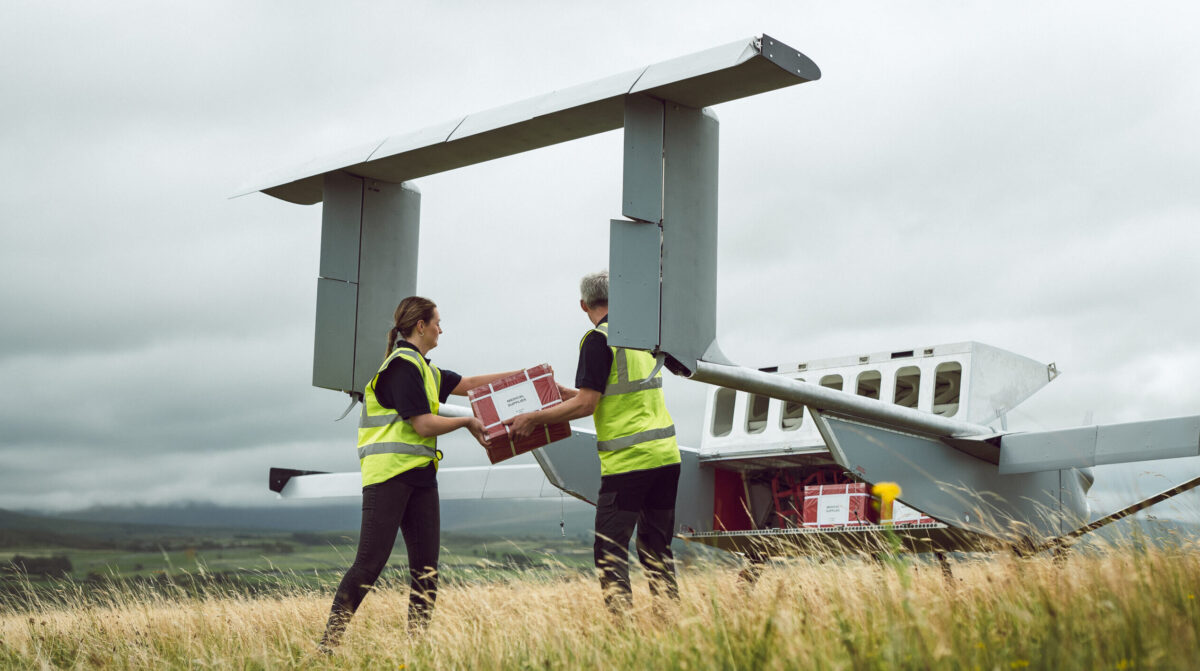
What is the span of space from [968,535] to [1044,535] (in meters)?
0.97

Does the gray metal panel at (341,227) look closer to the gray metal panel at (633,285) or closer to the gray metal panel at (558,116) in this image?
the gray metal panel at (558,116)

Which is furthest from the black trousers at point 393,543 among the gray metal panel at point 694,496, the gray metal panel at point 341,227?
the gray metal panel at point 694,496

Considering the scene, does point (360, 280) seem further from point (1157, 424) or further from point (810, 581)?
point (1157, 424)

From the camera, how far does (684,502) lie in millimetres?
9008

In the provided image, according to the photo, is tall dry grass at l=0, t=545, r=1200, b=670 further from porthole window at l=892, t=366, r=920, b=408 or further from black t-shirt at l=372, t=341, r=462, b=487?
porthole window at l=892, t=366, r=920, b=408

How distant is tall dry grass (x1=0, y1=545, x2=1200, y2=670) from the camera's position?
11.5 feet

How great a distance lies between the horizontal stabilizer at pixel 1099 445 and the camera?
727cm

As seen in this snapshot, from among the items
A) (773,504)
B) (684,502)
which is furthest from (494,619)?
(773,504)

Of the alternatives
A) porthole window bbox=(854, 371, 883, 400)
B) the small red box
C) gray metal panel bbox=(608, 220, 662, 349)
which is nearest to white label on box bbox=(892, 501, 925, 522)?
the small red box

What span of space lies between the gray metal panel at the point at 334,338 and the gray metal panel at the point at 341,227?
11 cm

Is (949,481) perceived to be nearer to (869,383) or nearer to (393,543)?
(869,383)

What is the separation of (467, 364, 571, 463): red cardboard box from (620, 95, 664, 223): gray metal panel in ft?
3.47

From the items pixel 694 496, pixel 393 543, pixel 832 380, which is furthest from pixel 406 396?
pixel 832 380

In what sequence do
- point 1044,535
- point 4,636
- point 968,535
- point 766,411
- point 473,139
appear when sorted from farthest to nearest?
point 766,411 → point 1044,535 → point 968,535 → point 4,636 → point 473,139
